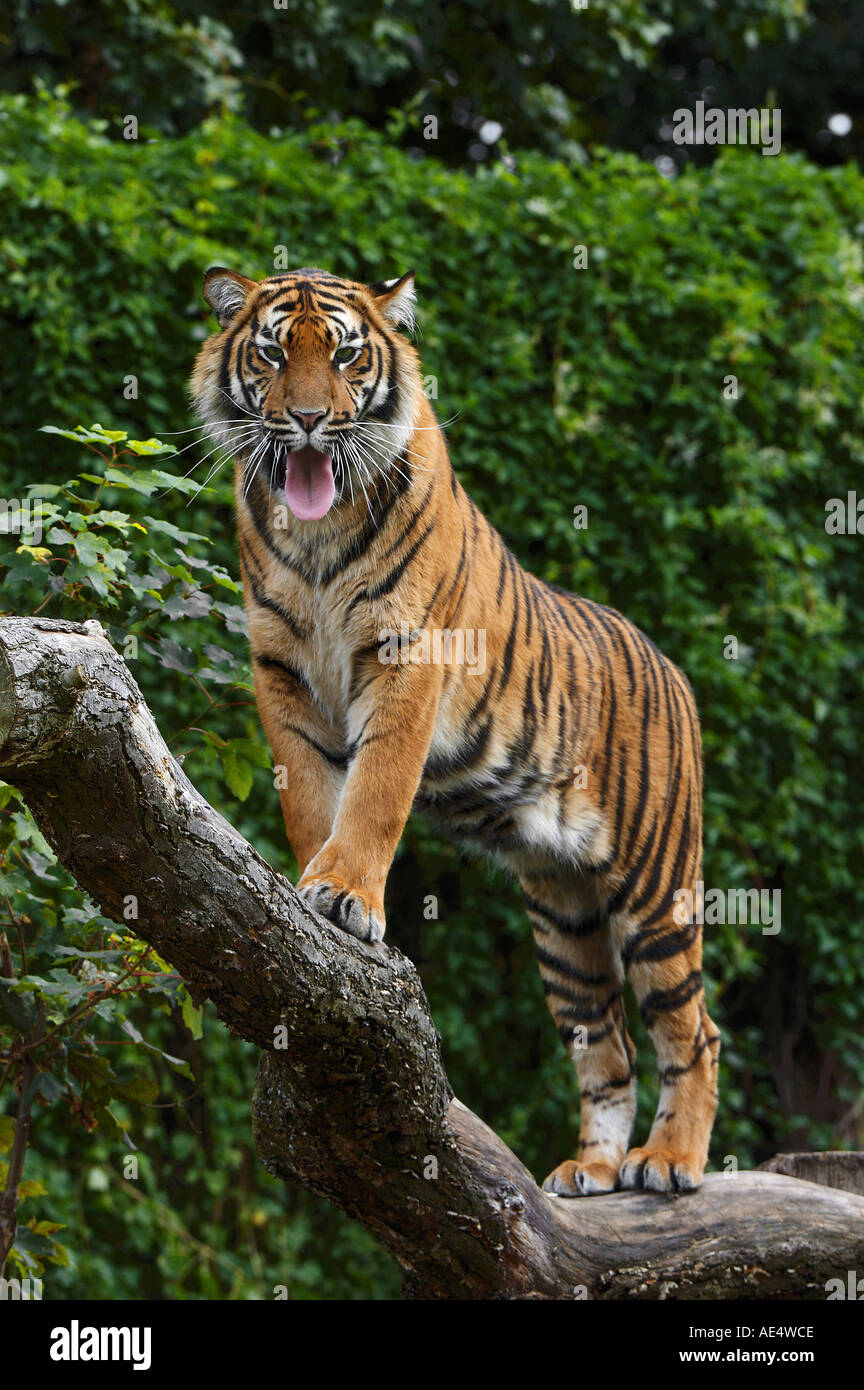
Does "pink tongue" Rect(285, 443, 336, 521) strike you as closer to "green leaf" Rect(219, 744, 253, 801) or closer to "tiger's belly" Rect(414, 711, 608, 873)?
"green leaf" Rect(219, 744, 253, 801)

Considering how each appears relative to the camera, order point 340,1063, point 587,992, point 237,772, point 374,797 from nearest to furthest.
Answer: point 340,1063 → point 374,797 → point 237,772 → point 587,992

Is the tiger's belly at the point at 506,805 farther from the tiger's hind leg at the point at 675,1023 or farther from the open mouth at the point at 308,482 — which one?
the open mouth at the point at 308,482

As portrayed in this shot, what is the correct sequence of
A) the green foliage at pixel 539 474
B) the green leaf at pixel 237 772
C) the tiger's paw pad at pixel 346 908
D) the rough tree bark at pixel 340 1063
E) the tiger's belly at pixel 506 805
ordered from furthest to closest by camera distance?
the green foliage at pixel 539 474 → the tiger's belly at pixel 506 805 → the green leaf at pixel 237 772 → the tiger's paw pad at pixel 346 908 → the rough tree bark at pixel 340 1063

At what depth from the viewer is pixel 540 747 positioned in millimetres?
3723

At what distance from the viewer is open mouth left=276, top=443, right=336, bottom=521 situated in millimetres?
3090

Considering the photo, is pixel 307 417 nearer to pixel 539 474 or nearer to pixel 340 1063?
pixel 340 1063

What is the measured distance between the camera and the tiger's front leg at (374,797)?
112 inches

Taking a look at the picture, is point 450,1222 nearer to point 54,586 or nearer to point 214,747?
point 214,747

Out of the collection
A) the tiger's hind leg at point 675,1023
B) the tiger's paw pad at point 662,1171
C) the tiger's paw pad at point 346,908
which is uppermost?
the tiger's paw pad at point 346,908

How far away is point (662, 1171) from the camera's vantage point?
3.70 meters

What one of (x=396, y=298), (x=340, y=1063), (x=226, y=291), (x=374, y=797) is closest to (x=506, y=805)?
(x=374, y=797)

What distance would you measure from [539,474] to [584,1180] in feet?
9.25

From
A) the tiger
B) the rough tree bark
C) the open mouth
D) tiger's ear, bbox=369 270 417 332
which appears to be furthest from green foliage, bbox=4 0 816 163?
Answer: the rough tree bark

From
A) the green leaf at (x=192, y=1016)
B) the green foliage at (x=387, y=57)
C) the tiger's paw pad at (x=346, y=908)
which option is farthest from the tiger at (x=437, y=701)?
the green foliage at (x=387, y=57)
